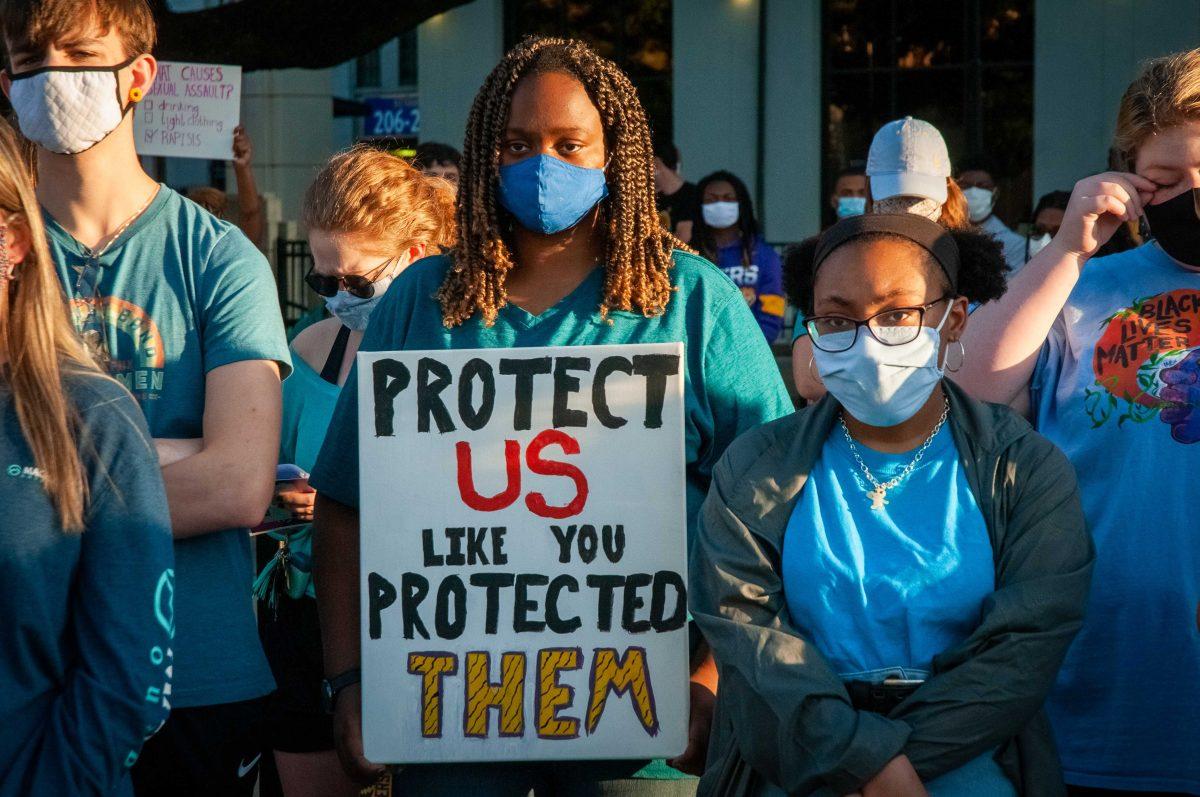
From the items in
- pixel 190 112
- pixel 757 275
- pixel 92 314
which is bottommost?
pixel 92 314

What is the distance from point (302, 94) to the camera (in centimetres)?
1895

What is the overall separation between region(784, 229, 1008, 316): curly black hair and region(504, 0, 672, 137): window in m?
15.7

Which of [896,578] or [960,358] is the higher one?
[960,358]

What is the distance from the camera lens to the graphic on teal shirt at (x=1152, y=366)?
3148 millimetres

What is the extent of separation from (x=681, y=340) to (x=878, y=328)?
416mm

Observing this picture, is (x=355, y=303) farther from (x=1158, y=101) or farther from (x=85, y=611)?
(x=1158, y=101)

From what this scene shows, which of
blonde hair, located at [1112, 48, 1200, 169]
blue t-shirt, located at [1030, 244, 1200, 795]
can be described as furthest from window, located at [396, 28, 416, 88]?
blue t-shirt, located at [1030, 244, 1200, 795]

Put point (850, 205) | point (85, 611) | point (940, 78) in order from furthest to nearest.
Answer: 1. point (940, 78)
2. point (850, 205)
3. point (85, 611)

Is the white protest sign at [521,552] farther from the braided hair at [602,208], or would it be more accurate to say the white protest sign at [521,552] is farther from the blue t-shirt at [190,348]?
the blue t-shirt at [190,348]

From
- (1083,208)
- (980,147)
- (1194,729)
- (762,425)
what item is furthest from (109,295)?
(980,147)

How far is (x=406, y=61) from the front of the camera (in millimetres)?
27938

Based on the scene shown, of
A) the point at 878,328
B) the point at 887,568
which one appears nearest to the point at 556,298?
the point at 878,328

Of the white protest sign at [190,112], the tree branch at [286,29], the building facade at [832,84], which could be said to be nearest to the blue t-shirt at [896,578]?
the white protest sign at [190,112]

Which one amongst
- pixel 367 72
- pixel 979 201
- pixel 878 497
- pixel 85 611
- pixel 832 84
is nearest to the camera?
pixel 85 611
